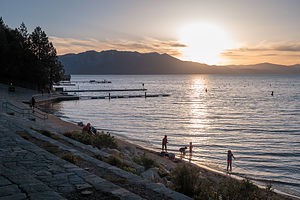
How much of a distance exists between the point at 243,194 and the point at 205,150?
47.8ft

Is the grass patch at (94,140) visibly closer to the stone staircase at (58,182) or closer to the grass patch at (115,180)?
the stone staircase at (58,182)

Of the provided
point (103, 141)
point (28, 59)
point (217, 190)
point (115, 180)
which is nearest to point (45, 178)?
point (115, 180)

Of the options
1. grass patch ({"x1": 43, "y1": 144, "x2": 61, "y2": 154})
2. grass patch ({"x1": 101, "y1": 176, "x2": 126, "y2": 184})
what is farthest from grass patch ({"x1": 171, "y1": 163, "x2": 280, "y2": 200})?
grass patch ({"x1": 43, "y1": 144, "x2": 61, "y2": 154})

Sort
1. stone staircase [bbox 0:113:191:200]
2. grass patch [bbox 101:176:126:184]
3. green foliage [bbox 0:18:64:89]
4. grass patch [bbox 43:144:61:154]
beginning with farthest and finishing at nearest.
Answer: green foliage [bbox 0:18:64:89], grass patch [bbox 43:144:61:154], grass patch [bbox 101:176:126:184], stone staircase [bbox 0:113:191:200]

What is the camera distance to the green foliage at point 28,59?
176 feet

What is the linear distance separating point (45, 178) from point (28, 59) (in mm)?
55608

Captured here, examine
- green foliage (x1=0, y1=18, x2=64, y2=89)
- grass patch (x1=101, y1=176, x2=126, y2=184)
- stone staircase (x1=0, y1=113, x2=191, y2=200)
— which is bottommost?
grass patch (x1=101, y1=176, x2=126, y2=184)

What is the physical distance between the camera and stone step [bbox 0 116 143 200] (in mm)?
5334

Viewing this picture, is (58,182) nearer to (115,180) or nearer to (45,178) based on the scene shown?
(45,178)

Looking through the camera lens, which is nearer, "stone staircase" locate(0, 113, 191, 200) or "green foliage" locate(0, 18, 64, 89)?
"stone staircase" locate(0, 113, 191, 200)

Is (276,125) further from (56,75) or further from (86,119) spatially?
(56,75)

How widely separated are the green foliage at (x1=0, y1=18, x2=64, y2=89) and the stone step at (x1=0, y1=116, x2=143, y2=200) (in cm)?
5101

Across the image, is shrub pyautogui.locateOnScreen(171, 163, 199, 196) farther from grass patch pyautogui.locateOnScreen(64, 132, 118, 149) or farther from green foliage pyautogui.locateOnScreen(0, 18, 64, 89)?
green foliage pyautogui.locateOnScreen(0, 18, 64, 89)

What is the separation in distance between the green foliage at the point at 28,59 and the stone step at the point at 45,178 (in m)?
51.0
